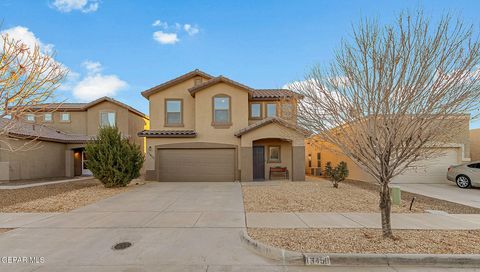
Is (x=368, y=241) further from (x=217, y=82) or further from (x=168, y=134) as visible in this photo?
(x=168, y=134)

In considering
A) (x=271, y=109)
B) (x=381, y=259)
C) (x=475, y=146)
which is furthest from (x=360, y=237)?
(x=475, y=146)

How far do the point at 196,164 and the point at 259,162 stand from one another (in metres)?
4.39

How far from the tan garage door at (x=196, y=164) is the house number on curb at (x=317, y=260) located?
471 inches

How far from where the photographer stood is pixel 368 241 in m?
5.02

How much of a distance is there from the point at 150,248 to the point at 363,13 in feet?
21.8

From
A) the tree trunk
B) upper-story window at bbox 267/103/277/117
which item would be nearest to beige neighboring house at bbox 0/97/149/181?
upper-story window at bbox 267/103/277/117

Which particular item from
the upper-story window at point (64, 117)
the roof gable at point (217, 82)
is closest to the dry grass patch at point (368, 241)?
the roof gable at point (217, 82)

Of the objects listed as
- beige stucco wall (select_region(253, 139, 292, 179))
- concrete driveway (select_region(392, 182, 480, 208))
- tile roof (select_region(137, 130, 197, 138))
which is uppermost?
tile roof (select_region(137, 130, 197, 138))

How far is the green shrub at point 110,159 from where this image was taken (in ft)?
41.9

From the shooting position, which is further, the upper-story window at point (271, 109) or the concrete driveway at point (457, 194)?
the upper-story window at point (271, 109)

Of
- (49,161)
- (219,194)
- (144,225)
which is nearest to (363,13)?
(144,225)

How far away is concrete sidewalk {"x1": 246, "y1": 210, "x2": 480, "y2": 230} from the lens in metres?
6.18

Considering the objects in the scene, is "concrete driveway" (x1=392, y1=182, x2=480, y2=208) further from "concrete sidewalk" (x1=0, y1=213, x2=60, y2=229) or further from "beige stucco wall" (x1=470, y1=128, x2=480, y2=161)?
"concrete sidewalk" (x1=0, y1=213, x2=60, y2=229)

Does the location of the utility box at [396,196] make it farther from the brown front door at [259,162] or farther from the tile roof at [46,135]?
the tile roof at [46,135]
